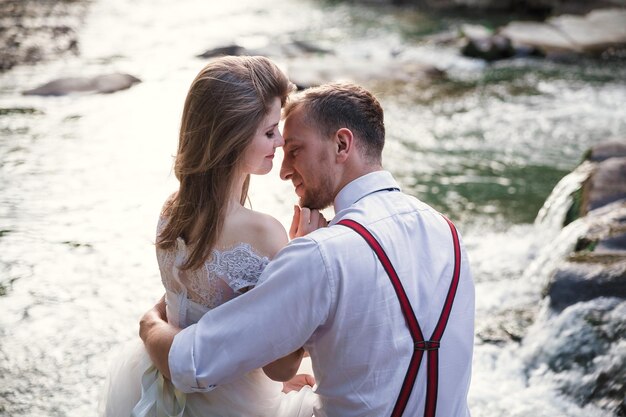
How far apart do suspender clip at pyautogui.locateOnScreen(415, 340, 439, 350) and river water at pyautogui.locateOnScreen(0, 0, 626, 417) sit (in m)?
1.74

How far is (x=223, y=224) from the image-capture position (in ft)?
6.84

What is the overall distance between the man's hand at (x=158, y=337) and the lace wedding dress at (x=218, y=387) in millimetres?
49

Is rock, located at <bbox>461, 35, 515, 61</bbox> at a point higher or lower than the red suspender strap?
lower

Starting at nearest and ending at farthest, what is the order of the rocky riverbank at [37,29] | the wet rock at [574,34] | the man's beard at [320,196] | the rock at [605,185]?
the man's beard at [320,196], the rock at [605,185], the rocky riverbank at [37,29], the wet rock at [574,34]

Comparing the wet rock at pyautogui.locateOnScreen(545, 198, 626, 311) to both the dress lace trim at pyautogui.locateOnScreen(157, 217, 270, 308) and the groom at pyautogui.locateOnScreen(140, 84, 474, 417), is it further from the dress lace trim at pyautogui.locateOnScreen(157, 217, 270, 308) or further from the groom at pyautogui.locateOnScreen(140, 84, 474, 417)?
the dress lace trim at pyautogui.locateOnScreen(157, 217, 270, 308)

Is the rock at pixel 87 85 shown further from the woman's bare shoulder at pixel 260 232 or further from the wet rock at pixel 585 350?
the woman's bare shoulder at pixel 260 232

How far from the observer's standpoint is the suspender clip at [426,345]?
187 centimetres

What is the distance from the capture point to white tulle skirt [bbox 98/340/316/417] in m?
2.11

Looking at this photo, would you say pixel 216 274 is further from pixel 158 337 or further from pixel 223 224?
pixel 158 337

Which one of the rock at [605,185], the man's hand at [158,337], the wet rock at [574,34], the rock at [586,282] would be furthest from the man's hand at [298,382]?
the wet rock at [574,34]

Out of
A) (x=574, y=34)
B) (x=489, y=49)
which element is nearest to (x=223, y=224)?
(x=489, y=49)

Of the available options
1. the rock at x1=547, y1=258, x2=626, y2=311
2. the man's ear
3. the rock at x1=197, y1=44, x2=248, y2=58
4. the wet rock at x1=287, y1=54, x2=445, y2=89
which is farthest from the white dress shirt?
the rock at x1=197, y1=44, x2=248, y2=58

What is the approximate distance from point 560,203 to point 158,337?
3.77 meters

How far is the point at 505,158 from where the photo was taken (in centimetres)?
700
